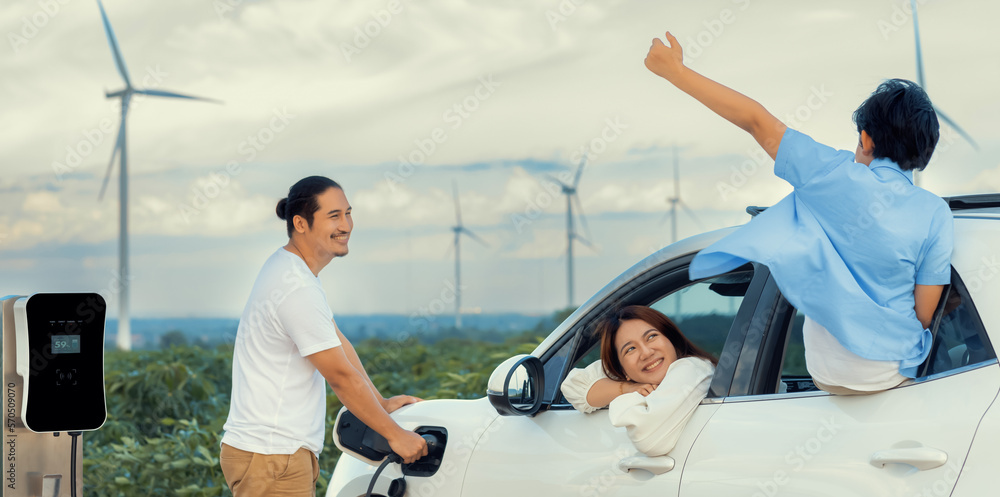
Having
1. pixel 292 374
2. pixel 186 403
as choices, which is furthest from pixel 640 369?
pixel 186 403

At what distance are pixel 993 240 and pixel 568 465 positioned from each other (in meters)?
1.37

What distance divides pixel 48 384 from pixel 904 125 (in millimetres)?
2964

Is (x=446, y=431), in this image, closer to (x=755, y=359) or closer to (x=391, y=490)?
(x=391, y=490)

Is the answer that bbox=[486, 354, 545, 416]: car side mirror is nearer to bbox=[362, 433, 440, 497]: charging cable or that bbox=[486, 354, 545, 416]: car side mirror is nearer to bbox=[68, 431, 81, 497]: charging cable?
bbox=[362, 433, 440, 497]: charging cable

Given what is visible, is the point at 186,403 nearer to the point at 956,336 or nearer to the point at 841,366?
the point at 841,366

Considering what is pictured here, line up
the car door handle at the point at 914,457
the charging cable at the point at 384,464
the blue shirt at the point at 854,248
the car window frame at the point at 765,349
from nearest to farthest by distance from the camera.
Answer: the car door handle at the point at 914,457 → the blue shirt at the point at 854,248 → the car window frame at the point at 765,349 → the charging cable at the point at 384,464

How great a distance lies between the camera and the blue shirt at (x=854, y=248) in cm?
222

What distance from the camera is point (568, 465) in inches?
115

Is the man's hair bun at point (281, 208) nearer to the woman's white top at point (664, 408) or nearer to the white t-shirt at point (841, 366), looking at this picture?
the woman's white top at point (664, 408)

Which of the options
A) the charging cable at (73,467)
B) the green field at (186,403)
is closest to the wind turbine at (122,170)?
the green field at (186,403)

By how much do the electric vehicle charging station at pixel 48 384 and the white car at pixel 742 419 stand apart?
40.8 inches

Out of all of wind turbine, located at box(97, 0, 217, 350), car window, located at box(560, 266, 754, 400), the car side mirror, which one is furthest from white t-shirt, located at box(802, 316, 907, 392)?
wind turbine, located at box(97, 0, 217, 350)

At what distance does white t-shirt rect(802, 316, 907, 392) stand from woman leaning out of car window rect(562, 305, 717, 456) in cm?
38

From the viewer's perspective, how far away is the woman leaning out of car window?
8.67 ft
